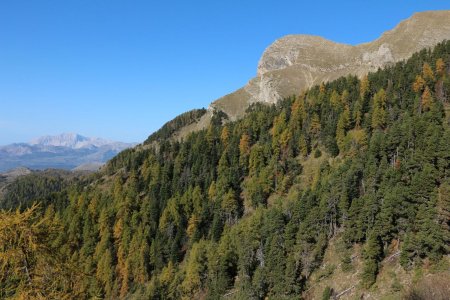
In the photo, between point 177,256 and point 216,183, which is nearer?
point 177,256

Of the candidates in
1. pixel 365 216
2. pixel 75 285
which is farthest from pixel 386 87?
pixel 75 285

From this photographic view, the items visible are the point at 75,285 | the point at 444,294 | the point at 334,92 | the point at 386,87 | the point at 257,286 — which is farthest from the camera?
the point at 334,92

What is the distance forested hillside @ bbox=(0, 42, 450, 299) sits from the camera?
7919cm

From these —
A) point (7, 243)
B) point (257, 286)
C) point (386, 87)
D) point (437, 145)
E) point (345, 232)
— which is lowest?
point (257, 286)

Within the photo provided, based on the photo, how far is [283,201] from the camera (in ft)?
417

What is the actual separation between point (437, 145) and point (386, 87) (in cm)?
7937

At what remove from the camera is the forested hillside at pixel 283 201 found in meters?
79.2

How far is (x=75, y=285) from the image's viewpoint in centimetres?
1798

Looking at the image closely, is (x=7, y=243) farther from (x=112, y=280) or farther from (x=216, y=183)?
(x=216, y=183)

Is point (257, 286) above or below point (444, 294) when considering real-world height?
below

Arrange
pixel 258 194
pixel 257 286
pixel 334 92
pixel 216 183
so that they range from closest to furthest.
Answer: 1. pixel 257 286
2. pixel 258 194
3. pixel 216 183
4. pixel 334 92

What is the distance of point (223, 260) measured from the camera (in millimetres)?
100312

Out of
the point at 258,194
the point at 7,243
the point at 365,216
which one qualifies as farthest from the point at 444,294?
the point at 258,194

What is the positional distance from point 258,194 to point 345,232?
162 ft
